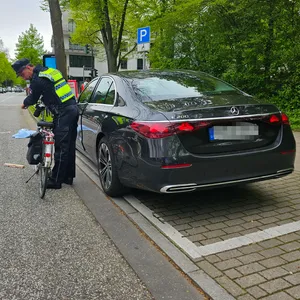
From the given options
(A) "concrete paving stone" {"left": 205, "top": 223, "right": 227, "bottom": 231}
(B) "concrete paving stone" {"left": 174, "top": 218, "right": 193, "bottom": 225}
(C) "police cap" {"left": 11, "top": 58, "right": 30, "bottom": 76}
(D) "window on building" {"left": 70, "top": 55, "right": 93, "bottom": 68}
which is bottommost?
(B) "concrete paving stone" {"left": 174, "top": 218, "right": 193, "bottom": 225}

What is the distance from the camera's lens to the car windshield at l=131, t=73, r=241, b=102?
13.4 ft

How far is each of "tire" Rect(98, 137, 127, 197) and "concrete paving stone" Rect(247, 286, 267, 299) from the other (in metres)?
2.23

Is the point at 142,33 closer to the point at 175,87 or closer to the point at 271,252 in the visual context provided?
the point at 175,87

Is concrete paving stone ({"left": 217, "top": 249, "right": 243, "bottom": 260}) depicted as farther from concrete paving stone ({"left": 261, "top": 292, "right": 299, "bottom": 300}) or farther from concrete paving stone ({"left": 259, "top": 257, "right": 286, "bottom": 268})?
concrete paving stone ({"left": 261, "top": 292, "right": 299, "bottom": 300})

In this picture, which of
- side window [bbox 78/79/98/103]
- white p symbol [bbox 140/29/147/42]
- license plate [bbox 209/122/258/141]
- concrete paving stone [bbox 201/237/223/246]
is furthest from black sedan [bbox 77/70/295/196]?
white p symbol [bbox 140/29/147/42]

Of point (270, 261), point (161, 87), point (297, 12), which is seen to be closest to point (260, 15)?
point (297, 12)

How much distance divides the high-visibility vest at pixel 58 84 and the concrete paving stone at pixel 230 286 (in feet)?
10.5

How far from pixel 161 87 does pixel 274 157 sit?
5.08 feet

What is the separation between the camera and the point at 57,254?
310cm

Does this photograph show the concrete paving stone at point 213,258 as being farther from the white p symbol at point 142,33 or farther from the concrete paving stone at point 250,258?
the white p symbol at point 142,33

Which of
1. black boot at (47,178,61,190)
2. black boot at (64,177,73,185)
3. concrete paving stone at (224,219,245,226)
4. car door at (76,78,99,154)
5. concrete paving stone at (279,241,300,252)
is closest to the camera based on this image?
concrete paving stone at (279,241,300,252)

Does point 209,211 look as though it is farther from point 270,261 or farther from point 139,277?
point 139,277

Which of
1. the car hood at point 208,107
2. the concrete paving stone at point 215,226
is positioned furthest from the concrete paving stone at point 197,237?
the car hood at point 208,107

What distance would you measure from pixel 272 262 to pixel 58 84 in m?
3.44
